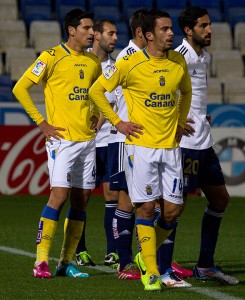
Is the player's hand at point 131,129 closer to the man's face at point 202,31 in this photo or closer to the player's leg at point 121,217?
the man's face at point 202,31

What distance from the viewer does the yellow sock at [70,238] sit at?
8281mm

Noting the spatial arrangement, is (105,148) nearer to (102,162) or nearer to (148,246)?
(102,162)

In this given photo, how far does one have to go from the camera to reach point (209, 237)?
8227 mm

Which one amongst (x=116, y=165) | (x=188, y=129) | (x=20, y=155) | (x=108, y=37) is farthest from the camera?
(x=20, y=155)

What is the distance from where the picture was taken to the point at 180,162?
7.51 metres

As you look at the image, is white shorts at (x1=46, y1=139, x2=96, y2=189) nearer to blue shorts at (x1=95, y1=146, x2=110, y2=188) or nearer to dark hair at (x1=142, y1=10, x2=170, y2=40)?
dark hair at (x1=142, y1=10, x2=170, y2=40)

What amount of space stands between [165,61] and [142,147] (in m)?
0.62

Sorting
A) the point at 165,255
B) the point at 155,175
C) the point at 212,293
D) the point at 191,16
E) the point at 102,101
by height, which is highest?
the point at 191,16

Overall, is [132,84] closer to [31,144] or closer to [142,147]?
[142,147]

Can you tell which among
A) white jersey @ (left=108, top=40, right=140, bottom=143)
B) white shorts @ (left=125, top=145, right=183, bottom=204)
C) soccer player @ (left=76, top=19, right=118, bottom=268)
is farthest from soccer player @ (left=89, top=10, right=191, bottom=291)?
soccer player @ (left=76, top=19, right=118, bottom=268)

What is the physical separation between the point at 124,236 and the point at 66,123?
1.00 metres

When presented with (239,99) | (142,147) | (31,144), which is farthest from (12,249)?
(239,99)

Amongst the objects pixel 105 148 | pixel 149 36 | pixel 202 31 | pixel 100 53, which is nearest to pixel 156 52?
pixel 149 36

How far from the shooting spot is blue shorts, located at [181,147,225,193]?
804 centimetres
